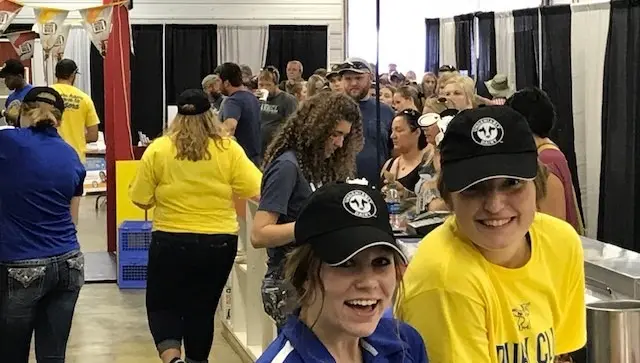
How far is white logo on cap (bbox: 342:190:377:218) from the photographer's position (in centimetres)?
154

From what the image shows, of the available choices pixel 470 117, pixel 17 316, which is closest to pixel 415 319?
pixel 470 117

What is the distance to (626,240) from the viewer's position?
6.41 meters

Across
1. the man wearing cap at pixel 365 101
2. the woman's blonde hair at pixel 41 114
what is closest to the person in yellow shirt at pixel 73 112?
the man wearing cap at pixel 365 101

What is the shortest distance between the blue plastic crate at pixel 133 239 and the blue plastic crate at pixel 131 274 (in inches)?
3.2

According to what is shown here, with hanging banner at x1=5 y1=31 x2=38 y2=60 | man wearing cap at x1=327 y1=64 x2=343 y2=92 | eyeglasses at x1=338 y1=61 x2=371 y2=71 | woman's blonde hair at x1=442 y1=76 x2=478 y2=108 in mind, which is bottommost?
woman's blonde hair at x1=442 y1=76 x2=478 y2=108

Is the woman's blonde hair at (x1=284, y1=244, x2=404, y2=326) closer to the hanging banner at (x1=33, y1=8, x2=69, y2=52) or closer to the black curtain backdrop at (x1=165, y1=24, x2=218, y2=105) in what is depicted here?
the hanging banner at (x1=33, y1=8, x2=69, y2=52)

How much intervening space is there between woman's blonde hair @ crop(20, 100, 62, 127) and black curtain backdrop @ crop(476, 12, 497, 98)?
5.33m

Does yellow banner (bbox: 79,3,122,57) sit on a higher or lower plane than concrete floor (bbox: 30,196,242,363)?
higher

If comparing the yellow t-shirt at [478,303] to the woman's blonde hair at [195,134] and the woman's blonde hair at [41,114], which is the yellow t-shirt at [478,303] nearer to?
the woman's blonde hair at [41,114]

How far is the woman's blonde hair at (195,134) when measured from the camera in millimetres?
4301

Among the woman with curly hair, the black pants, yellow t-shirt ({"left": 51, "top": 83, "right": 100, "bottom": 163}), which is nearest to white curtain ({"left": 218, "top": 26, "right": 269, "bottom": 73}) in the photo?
yellow t-shirt ({"left": 51, "top": 83, "right": 100, "bottom": 163})

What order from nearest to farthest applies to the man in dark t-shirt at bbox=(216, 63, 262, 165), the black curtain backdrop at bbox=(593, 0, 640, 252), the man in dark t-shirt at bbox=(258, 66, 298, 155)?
the black curtain backdrop at bbox=(593, 0, 640, 252) < the man in dark t-shirt at bbox=(216, 63, 262, 165) < the man in dark t-shirt at bbox=(258, 66, 298, 155)

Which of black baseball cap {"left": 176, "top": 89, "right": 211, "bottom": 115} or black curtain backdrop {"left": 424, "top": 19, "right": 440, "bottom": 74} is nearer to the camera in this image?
black baseball cap {"left": 176, "top": 89, "right": 211, "bottom": 115}

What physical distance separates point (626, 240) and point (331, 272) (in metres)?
5.29
